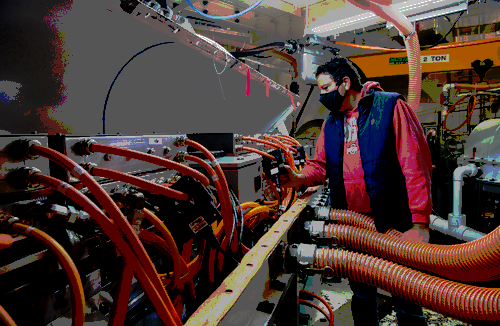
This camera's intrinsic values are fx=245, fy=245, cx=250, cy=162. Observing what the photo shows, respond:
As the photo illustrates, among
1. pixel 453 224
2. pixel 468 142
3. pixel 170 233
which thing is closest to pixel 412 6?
pixel 468 142

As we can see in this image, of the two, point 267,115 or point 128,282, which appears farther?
point 267,115

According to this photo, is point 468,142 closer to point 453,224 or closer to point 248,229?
point 453,224

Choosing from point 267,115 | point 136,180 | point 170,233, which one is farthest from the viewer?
point 267,115

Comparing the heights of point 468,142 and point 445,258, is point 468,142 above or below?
above

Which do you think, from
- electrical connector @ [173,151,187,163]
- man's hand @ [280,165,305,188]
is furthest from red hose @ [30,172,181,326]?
man's hand @ [280,165,305,188]

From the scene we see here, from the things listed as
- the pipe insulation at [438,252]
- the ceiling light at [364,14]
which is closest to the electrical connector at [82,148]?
the pipe insulation at [438,252]

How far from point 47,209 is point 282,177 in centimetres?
104

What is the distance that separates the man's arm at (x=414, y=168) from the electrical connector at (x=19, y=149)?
51.2 inches

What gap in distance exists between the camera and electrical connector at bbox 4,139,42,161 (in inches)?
16.8

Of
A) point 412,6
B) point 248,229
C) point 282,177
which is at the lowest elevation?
point 248,229

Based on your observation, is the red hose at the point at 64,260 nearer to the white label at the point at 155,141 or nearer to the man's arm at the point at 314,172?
the white label at the point at 155,141

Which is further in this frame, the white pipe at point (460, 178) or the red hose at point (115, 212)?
the white pipe at point (460, 178)

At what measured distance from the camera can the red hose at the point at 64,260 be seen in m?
0.40

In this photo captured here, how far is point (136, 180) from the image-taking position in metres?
0.55
